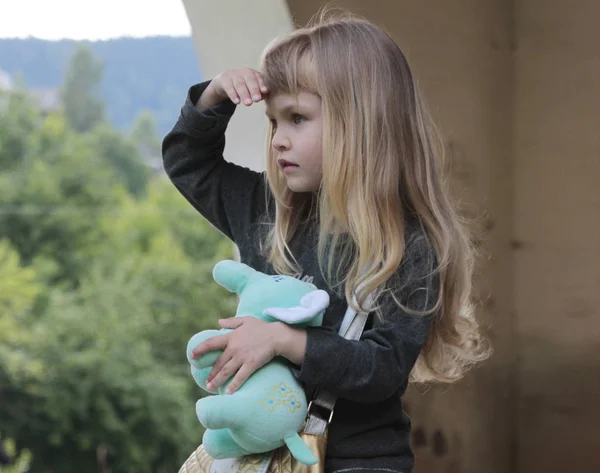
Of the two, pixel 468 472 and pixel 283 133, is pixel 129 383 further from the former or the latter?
pixel 283 133

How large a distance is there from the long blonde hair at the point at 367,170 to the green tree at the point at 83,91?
54.5 ft

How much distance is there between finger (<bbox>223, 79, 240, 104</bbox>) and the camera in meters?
1.65

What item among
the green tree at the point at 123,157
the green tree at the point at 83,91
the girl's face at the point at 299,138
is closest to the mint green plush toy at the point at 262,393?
the girl's face at the point at 299,138

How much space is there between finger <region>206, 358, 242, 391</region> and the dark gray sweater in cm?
9

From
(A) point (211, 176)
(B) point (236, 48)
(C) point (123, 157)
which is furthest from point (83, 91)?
(A) point (211, 176)

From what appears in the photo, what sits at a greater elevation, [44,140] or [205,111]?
[205,111]

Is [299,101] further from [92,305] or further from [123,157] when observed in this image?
[123,157]

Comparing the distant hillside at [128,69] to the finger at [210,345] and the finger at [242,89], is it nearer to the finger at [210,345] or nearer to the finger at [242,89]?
the finger at [242,89]

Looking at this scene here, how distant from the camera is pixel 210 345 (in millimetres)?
1434

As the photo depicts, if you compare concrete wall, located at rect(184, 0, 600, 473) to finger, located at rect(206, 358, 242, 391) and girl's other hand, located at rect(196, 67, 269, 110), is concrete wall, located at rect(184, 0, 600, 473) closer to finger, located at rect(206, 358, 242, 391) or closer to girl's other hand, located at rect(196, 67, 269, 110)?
girl's other hand, located at rect(196, 67, 269, 110)

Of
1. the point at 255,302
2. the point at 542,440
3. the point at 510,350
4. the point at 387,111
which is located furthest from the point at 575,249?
the point at 255,302

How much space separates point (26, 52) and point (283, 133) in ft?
56.3

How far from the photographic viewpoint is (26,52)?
1778 centimetres

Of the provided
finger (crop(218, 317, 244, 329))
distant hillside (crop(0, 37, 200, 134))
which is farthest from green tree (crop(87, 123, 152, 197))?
finger (crop(218, 317, 244, 329))
